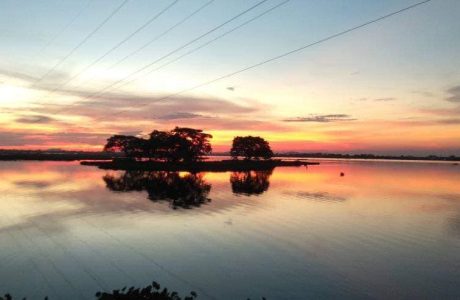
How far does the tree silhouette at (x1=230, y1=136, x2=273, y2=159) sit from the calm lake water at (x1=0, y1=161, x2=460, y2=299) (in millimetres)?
122793

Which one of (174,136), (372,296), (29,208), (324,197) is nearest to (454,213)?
(324,197)

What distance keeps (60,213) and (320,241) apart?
28064 millimetres

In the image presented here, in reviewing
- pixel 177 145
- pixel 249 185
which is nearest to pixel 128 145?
pixel 177 145

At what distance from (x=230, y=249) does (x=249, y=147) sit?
14579cm

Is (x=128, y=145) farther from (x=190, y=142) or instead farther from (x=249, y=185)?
(x=249, y=185)

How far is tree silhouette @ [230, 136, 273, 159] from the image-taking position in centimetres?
17200

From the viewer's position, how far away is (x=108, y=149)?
195 m

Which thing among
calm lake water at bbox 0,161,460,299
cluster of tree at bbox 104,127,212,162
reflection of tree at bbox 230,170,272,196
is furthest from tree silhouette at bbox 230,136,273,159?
calm lake water at bbox 0,161,460,299

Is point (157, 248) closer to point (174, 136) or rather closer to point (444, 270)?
point (444, 270)

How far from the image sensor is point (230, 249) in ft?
87.8

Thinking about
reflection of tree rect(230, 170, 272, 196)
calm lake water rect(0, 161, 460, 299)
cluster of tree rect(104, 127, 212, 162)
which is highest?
cluster of tree rect(104, 127, 212, 162)

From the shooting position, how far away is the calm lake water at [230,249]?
773 inches

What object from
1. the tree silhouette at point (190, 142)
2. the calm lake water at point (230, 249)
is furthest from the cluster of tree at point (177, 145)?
the calm lake water at point (230, 249)

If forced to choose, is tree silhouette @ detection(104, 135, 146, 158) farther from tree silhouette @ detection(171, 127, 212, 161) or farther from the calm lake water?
the calm lake water
